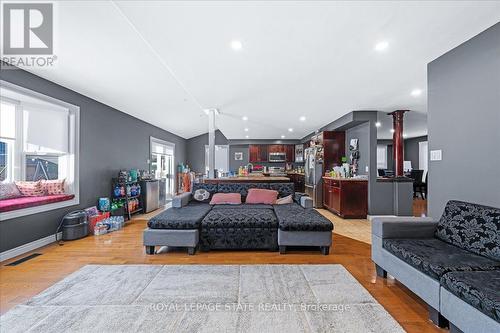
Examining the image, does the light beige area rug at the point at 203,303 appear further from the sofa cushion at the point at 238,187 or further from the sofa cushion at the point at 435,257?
the sofa cushion at the point at 238,187

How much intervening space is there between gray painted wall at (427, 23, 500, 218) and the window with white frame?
5.52 meters

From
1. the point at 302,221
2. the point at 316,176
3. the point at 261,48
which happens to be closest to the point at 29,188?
the point at 261,48

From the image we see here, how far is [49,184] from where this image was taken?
3.90 metres

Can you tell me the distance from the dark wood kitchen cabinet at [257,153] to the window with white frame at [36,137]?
7197 mm

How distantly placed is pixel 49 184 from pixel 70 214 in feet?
2.01

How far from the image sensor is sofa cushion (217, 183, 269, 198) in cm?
457

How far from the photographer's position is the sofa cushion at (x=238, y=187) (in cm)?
457

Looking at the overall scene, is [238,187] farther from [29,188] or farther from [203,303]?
[29,188]

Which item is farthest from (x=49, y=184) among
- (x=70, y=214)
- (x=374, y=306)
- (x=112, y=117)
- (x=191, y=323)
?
(x=374, y=306)

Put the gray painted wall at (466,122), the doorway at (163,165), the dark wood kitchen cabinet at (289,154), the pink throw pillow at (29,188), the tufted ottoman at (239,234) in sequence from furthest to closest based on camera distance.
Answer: the dark wood kitchen cabinet at (289,154) → the doorway at (163,165) → the pink throw pillow at (29,188) → the tufted ottoman at (239,234) → the gray painted wall at (466,122)

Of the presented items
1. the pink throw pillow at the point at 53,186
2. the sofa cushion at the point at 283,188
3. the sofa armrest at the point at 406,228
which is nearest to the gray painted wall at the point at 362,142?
the sofa cushion at the point at 283,188

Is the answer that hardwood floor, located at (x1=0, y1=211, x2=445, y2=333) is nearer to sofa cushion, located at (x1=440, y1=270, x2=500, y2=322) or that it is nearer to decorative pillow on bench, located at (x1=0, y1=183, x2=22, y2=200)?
sofa cushion, located at (x1=440, y1=270, x2=500, y2=322)

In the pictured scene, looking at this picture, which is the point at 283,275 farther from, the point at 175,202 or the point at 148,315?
the point at 175,202

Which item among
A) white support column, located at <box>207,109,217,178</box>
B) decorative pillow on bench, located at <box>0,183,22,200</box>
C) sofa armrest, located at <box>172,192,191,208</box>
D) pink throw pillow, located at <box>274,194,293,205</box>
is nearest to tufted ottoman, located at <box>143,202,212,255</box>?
sofa armrest, located at <box>172,192,191,208</box>
